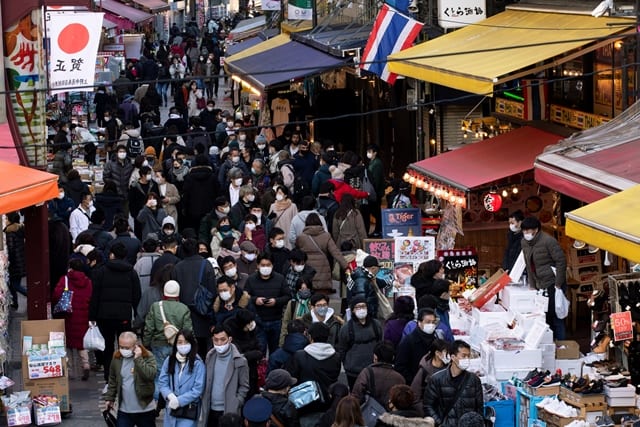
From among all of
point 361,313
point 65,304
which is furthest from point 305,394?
point 65,304

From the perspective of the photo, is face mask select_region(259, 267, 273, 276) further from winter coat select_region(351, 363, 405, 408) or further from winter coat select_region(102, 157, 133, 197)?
winter coat select_region(102, 157, 133, 197)

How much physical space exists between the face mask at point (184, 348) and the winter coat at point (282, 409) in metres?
1.05

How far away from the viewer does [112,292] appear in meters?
15.9

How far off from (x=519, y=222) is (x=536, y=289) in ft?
3.63

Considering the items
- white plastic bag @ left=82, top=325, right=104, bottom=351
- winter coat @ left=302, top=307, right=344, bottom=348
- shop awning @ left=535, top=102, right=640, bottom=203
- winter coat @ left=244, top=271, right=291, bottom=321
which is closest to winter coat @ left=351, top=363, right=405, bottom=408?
winter coat @ left=302, top=307, right=344, bottom=348

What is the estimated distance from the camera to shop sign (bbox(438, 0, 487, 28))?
70.7ft

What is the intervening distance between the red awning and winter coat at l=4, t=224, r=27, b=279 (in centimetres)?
535

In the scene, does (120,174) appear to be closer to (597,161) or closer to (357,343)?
(597,161)

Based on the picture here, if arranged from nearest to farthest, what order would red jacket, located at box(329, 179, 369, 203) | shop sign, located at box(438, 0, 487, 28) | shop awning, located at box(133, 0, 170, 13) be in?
red jacket, located at box(329, 179, 369, 203) → shop sign, located at box(438, 0, 487, 28) → shop awning, located at box(133, 0, 170, 13)

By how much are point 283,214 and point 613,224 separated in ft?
24.0

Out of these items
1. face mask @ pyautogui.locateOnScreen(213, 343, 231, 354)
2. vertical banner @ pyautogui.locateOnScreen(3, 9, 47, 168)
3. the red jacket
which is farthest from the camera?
the red jacket

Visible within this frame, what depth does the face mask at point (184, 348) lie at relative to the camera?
42.0 ft

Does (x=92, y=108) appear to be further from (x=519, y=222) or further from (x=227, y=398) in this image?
(x=227, y=398)

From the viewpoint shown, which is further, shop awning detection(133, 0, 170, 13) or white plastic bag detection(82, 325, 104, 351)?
Result: shop awning detection(133, 0, 170, 13)
